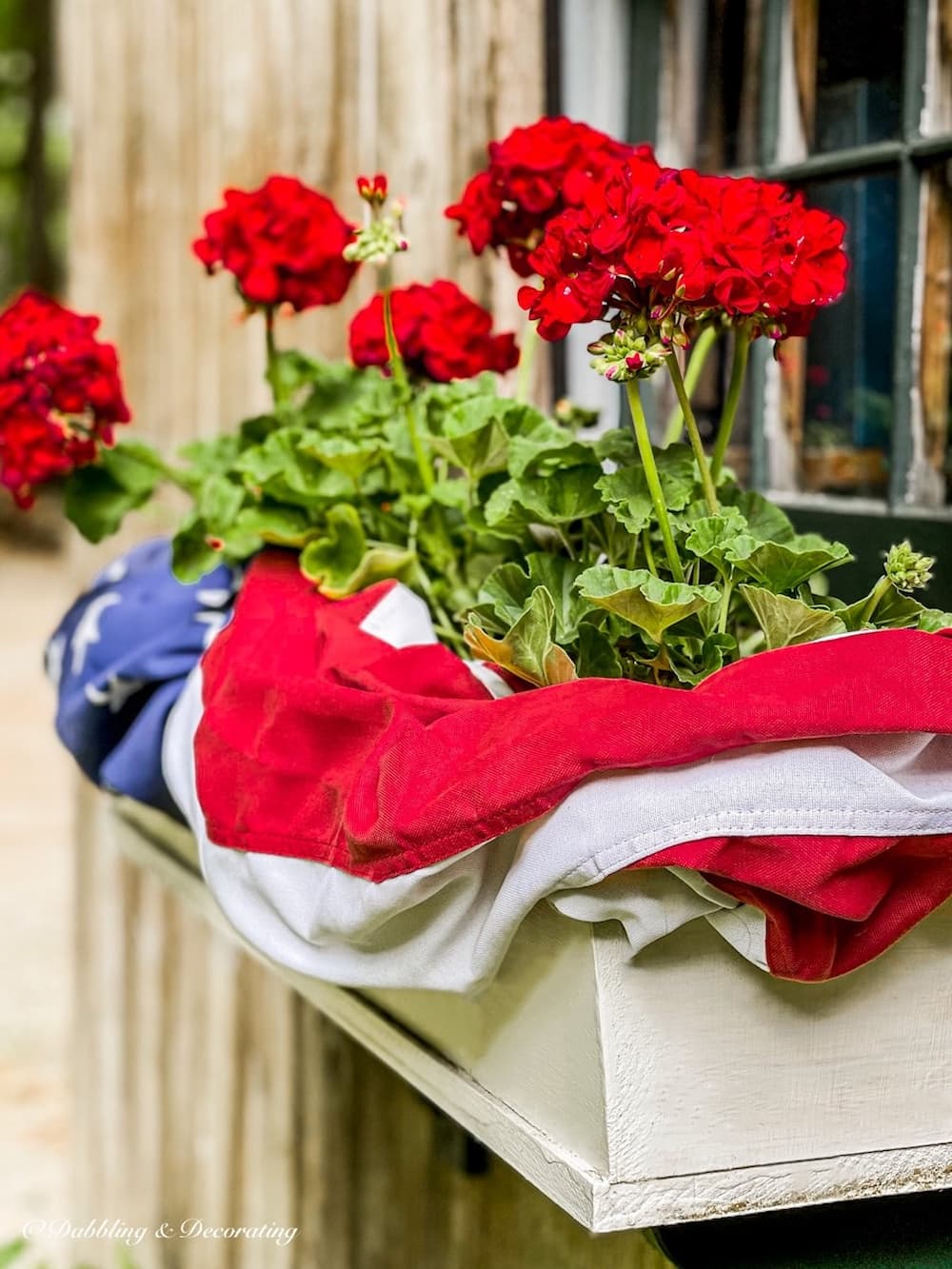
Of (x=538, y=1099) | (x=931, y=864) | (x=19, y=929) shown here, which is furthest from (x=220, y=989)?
(x=19, y=929)

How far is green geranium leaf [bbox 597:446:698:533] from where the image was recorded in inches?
35.5

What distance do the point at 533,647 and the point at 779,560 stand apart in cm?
16

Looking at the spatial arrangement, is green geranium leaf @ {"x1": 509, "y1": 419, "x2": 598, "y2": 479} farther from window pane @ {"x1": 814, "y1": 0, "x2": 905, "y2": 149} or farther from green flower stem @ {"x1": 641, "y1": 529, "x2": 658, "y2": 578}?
window pane @ {"x1": 814, "y1": 0, "x2": 905, "y2": 149}

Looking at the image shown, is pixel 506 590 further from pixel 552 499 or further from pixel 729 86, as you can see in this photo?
pixel 729 86

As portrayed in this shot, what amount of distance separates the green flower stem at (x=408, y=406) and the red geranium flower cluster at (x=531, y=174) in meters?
0.10

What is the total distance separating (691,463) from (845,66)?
0.65m

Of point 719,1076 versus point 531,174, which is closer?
point 719,1076

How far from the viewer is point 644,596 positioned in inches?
31.9

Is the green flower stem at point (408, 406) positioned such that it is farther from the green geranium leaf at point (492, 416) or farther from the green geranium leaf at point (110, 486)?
the green geranium leaf at point (110, 486)

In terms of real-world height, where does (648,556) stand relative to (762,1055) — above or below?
above

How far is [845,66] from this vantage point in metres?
1.40

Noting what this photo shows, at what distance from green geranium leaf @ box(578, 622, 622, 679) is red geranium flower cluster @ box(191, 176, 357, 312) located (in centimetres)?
56

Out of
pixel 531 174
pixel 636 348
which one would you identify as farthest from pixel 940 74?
pixel 636 348

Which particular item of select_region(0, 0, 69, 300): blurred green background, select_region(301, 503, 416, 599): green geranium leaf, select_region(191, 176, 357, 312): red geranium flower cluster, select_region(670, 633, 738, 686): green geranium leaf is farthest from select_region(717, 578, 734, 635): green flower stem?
select_region(0, 0, 69, 300): blurred green background
